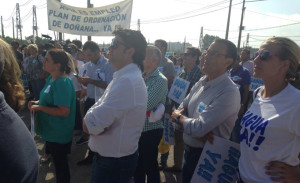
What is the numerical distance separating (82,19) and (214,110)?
605 centimetres

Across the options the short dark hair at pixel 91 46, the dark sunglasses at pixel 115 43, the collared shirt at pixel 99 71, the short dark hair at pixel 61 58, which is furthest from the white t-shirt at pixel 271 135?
the short dark hair at pixel 91 46

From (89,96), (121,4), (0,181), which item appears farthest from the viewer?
(121,4)

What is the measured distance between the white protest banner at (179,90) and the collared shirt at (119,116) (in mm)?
1324

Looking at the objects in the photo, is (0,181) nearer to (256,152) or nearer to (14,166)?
(14,166)

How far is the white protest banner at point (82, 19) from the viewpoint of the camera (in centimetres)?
641

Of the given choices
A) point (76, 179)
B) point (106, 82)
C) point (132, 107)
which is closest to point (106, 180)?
point (132, 107)

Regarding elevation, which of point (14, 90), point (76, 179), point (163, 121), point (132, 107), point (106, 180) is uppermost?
point (14, 90)

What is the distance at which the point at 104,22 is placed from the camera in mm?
6453

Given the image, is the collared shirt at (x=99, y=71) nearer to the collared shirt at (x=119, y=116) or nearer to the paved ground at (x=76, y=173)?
the paved ground at (x=76, y=173)

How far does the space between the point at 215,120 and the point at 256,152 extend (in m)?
0.38

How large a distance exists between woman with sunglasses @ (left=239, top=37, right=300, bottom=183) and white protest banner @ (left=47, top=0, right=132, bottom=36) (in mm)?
5452

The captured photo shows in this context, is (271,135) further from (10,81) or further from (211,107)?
(10,81)

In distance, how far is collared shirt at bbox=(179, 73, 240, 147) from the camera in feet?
5.49

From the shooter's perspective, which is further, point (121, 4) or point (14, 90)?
point (121, 4)
